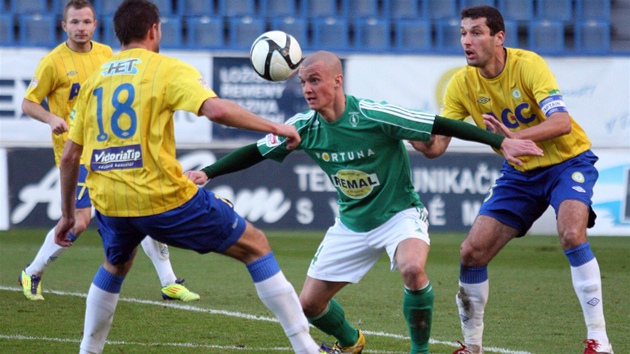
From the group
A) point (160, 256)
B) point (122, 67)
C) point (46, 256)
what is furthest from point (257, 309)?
point (122, 67)

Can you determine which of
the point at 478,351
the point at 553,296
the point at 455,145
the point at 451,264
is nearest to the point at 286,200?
the point at 455,145

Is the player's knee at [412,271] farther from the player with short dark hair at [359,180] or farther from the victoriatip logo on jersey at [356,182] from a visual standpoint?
the victoriatip logo on jersey at [356,182]

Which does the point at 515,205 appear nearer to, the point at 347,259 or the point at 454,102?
the point at 454,102

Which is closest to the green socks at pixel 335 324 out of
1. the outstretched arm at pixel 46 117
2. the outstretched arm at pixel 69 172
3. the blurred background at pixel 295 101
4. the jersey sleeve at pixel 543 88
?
the outstretched arm at pixel 69 172

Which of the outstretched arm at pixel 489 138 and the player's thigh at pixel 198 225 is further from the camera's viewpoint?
the outstretched arm at pixel 489 138

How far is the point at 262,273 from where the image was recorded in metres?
4.81

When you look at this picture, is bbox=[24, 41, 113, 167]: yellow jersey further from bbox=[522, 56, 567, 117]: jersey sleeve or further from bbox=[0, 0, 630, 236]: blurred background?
bbox=[0, 0, 630, 236]: blurred background

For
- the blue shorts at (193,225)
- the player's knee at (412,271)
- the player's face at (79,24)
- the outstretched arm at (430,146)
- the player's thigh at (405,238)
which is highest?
the player's face at (79,24)

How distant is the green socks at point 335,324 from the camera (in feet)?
18.4

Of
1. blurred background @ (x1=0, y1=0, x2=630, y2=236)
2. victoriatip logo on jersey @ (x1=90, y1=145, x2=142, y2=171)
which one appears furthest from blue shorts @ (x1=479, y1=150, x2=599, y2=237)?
blurred background @ (x1=0, y1=0, x2=630, y2=236)

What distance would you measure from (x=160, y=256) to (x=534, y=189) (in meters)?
3.22

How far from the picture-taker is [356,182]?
215 inches

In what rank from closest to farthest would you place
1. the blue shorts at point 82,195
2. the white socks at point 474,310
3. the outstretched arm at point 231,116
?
the outstretched arm at point 231,116
the white socks at point 474,310
the blue shorts at point 82,195

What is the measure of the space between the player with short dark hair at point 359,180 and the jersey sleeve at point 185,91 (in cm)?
79
